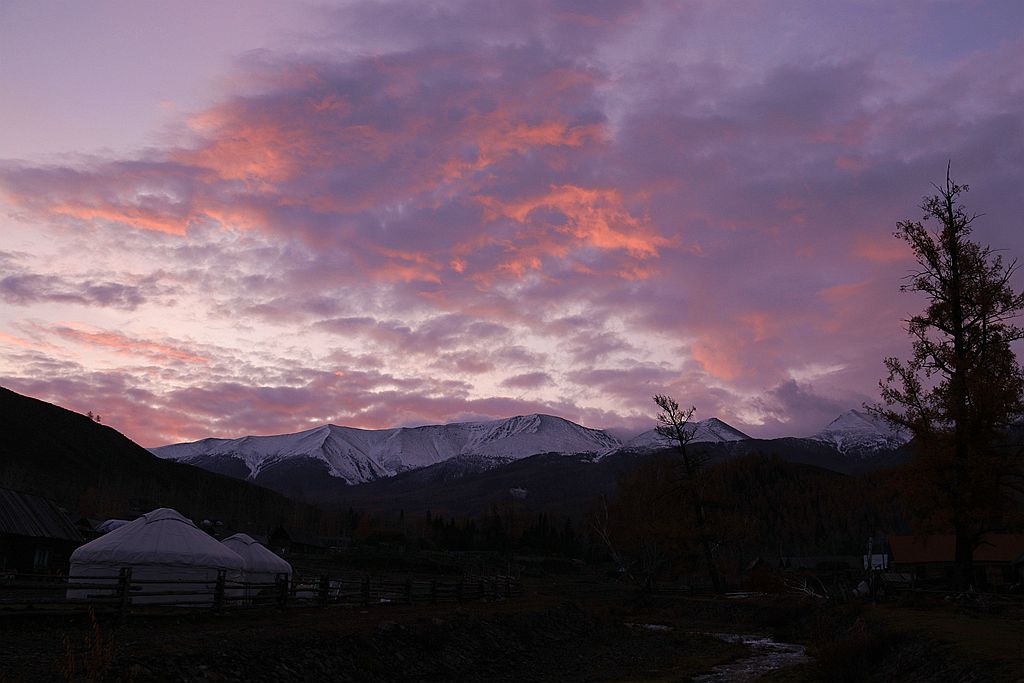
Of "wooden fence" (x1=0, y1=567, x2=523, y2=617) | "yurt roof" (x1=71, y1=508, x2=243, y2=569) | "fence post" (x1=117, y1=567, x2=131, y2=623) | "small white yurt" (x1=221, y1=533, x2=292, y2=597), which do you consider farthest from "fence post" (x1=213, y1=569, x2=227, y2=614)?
"small white yurt" (x1=221, y1=533, x2=292, y2=597)

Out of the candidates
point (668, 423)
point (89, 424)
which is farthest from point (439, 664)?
point (89, 424)

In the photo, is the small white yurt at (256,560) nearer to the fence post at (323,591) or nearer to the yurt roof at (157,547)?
the yurt roof at (157,547)

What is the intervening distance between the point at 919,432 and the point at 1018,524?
4.17 meters

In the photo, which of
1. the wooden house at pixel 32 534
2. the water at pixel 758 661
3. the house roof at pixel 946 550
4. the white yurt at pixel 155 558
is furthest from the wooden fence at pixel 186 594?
the house roof at pixel 946 550

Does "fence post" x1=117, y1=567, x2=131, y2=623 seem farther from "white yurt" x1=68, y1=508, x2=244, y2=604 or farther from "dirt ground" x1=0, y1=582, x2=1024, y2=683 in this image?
"white yurt" x1=68, y1=508, x2=244, y2=604

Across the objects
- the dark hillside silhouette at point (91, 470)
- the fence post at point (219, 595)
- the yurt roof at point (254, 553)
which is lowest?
the fence post at point (219, 595)

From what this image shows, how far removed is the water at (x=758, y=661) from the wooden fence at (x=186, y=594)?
14808 mm

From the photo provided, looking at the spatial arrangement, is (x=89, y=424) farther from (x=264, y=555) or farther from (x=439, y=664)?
(x=439, y=664)

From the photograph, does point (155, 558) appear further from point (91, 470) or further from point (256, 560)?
point (91, 470)

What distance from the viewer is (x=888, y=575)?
2675 inches

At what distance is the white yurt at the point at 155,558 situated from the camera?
104 feet

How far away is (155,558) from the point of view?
31.9m

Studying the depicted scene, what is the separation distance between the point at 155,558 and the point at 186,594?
5689 mm

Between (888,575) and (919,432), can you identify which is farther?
(888,575)
